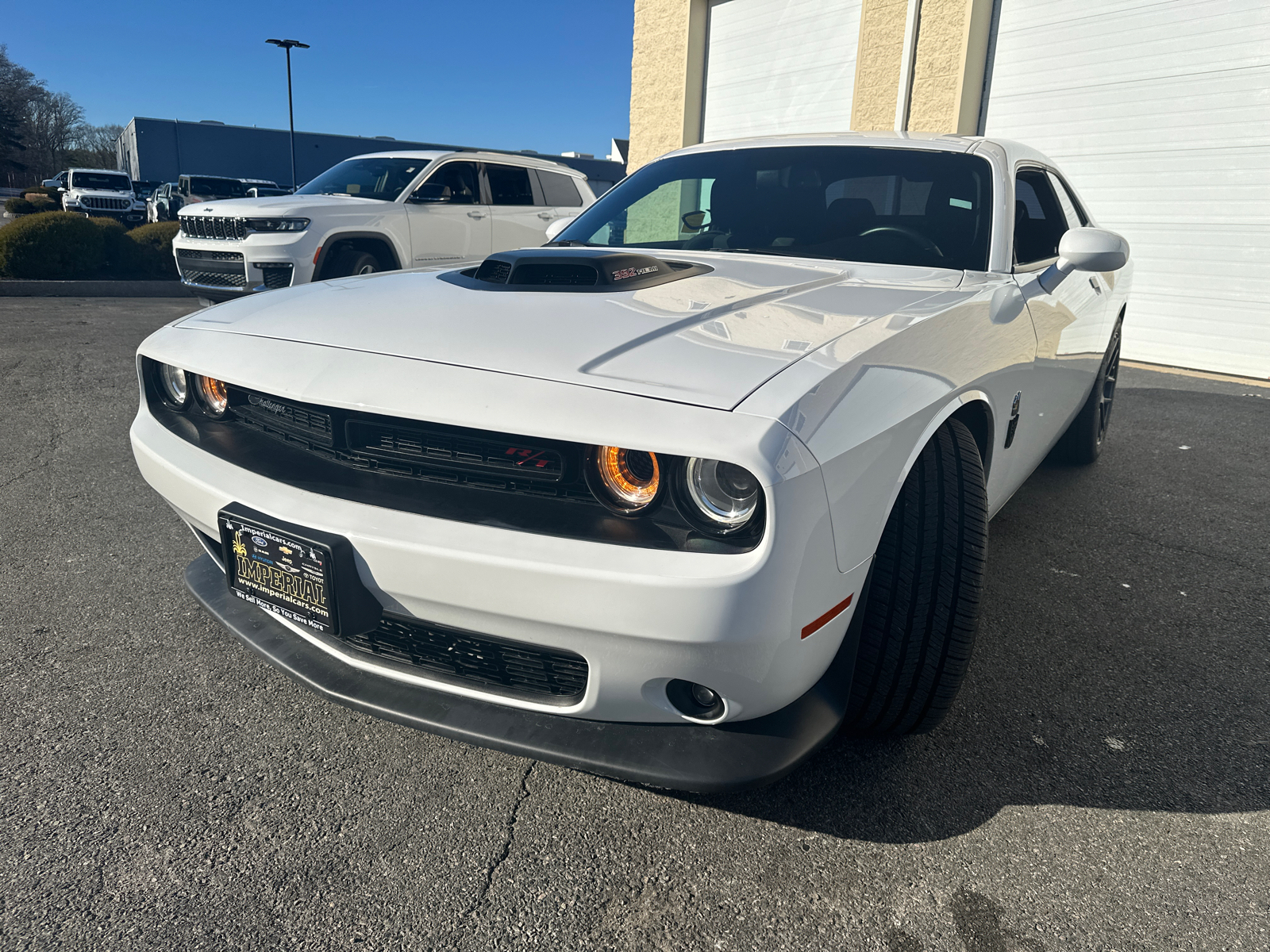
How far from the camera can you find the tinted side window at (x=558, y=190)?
862 centimetres

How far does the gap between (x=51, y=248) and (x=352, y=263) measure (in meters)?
5.71

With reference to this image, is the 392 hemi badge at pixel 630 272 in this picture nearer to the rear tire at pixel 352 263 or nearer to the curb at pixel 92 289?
the rear tire at pixel 352 263

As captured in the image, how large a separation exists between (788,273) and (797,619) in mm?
1209

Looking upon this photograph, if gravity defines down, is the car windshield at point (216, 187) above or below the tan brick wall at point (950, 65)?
below

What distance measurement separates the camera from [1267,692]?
7.20 feet

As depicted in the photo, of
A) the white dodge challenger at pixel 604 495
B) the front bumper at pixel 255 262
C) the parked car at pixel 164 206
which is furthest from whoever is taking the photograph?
the parked car at pixel 164 206

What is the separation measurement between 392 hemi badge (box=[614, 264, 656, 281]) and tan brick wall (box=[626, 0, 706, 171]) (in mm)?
10168

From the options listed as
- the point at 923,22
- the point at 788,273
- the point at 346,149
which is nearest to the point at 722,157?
the point at 788,273

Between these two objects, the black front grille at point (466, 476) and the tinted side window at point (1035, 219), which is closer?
the black front grille at point (466, 476)

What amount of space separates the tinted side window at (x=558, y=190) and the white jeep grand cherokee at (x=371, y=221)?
16 mm

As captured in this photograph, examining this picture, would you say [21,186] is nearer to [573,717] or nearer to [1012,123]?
[1012,123]

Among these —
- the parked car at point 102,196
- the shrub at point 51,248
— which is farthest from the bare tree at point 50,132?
the shrub at point 51,248

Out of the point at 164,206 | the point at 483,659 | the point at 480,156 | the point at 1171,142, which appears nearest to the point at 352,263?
the point at 480,156

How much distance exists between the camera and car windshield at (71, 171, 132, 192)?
93.0ft
